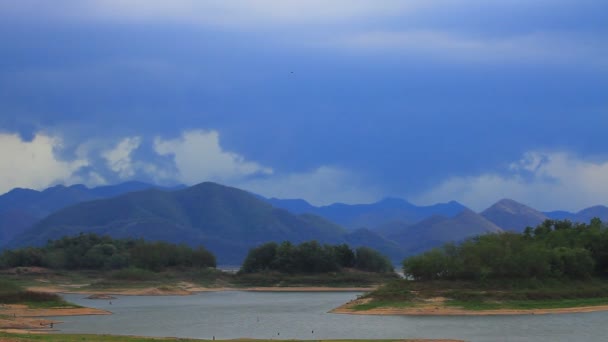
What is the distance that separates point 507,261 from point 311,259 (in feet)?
212

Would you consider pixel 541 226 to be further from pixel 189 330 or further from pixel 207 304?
pixel 189 330

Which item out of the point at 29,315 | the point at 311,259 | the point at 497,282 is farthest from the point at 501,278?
the point at 311,259

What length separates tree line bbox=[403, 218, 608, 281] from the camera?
8231 centimetres

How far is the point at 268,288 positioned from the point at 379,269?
23.7 metres

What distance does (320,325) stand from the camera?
→ 64812 millimetres

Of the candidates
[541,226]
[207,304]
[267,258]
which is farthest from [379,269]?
[207,304]

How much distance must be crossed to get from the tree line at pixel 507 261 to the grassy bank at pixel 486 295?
148 centimetres

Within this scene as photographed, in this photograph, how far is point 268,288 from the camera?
452 ft

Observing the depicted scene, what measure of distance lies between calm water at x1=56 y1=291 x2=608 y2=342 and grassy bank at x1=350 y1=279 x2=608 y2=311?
5475 millimetres

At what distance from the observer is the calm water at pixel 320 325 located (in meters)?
56.3

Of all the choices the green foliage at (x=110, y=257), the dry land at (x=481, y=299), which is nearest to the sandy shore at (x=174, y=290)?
the green foliage at (x=110, y=257)

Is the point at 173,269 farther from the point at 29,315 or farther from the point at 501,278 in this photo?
the point at 501,278

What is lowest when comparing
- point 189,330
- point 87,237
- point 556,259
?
point 189,330

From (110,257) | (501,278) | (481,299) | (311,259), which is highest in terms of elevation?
(110,257)
